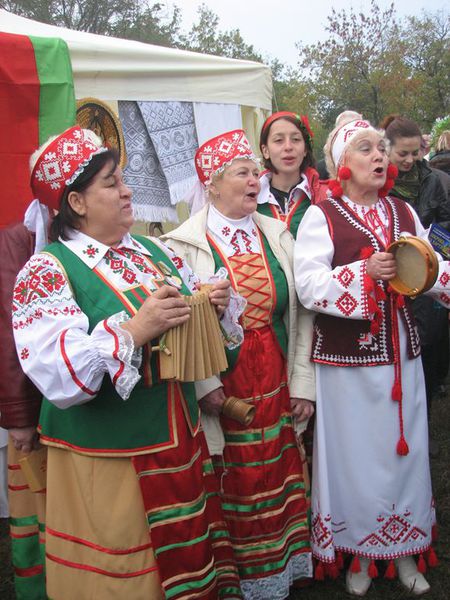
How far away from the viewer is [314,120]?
1138 inches

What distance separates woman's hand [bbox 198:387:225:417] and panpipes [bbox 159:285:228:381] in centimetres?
45

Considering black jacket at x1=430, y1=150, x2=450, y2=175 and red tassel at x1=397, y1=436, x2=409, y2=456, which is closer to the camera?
red tassel at x1=397, y1=436, x2=409, y2=456

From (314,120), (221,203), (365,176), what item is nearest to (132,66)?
(221,203)

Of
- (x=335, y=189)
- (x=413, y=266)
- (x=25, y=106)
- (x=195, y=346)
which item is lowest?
(x=195, y=346)

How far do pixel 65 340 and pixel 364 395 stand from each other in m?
1.46

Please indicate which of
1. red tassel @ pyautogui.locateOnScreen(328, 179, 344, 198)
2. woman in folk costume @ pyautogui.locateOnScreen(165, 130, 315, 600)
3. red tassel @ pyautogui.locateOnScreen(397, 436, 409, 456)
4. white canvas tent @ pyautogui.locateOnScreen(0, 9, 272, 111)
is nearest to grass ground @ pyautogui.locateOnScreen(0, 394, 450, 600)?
woman in folk costume @ pyautogui.locateOnScreen(165, 130, 315, 600)

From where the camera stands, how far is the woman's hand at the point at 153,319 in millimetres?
1855

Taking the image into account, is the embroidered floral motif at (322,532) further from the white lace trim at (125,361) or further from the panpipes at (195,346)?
the white lace trim at (125,361)

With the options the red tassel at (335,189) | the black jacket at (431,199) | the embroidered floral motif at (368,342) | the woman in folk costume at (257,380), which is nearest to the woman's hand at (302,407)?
the woman in folk costume at (257,380)

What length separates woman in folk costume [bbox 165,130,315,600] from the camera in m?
2.67

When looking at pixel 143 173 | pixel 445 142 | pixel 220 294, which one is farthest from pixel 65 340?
pixel 445 142

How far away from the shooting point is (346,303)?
259cm

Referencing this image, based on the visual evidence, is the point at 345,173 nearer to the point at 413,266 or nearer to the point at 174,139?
the point at 413,266

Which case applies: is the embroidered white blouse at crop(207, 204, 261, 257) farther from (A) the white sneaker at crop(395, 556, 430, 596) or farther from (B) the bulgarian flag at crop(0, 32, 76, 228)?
(A) the white sneaker at crop(395, 556, 430, 596)
